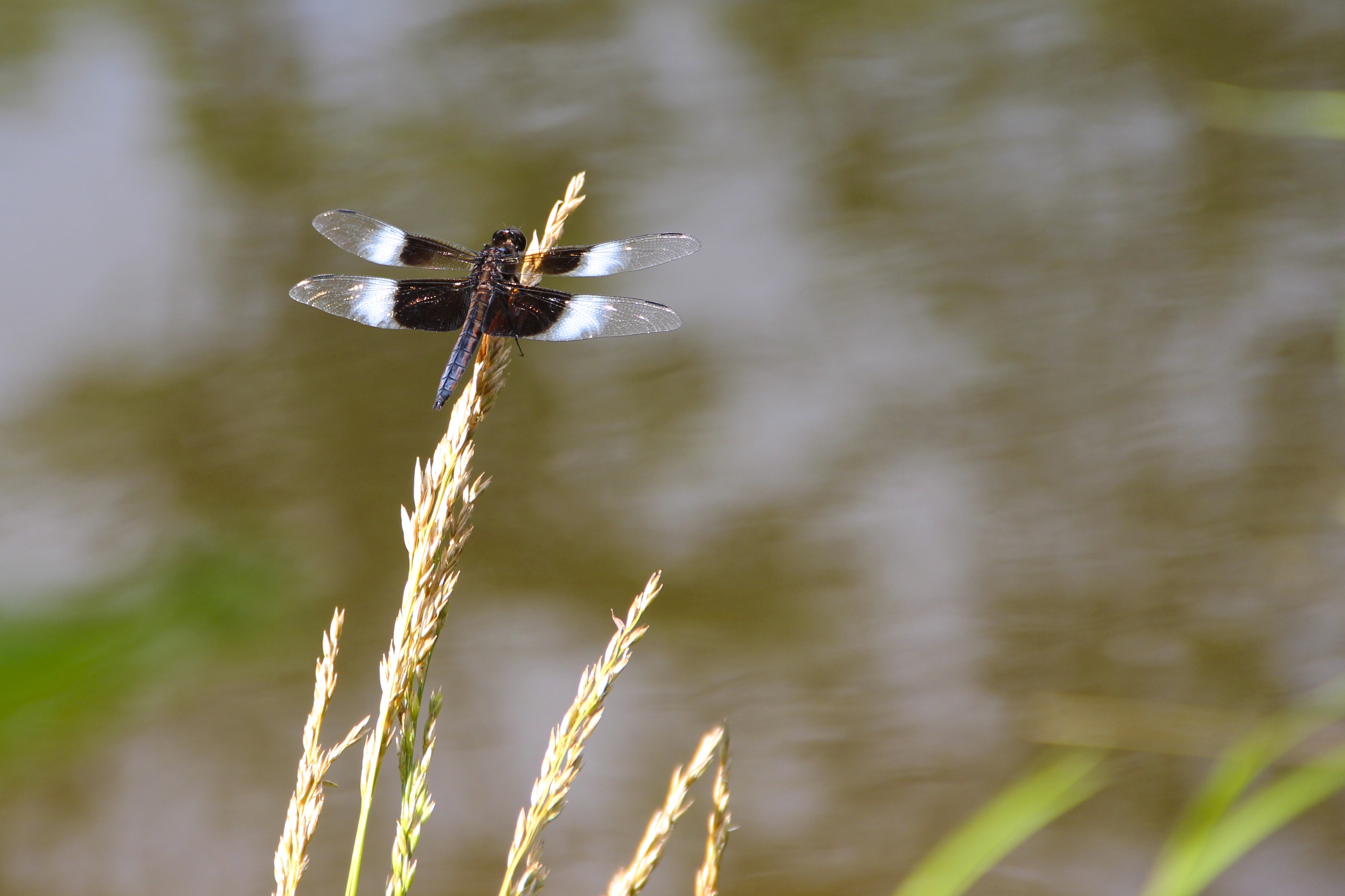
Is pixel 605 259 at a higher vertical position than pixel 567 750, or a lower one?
higher

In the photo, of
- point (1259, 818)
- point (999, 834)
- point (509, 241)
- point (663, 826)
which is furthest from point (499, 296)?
point (1259, 818)

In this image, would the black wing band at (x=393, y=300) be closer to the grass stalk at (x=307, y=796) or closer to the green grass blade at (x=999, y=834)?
the grass stalk at (x=307, y=796)

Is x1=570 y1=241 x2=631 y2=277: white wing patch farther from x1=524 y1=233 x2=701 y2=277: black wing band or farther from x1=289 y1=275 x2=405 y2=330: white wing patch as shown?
x1=289 y1=275 x2=405 y2=330: white wing patch

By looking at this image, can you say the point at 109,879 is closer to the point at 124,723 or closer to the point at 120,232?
the point at 124,723

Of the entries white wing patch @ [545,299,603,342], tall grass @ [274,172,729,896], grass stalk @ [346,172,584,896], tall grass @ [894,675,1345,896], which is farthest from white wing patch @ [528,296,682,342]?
tall grass @ [894,675,1345,896]

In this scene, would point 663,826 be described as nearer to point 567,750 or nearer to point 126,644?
point 567,750

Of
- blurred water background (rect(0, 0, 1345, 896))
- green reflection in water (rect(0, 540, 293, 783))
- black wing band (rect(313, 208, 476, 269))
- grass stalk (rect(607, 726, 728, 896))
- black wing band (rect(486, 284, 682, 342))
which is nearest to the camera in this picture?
grass stalk (rect(607, 726, 728, 896))

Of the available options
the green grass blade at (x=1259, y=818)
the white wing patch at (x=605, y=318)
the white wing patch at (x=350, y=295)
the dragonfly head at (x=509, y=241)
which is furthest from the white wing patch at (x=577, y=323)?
the green grass blade at (x=1259, y=818)
